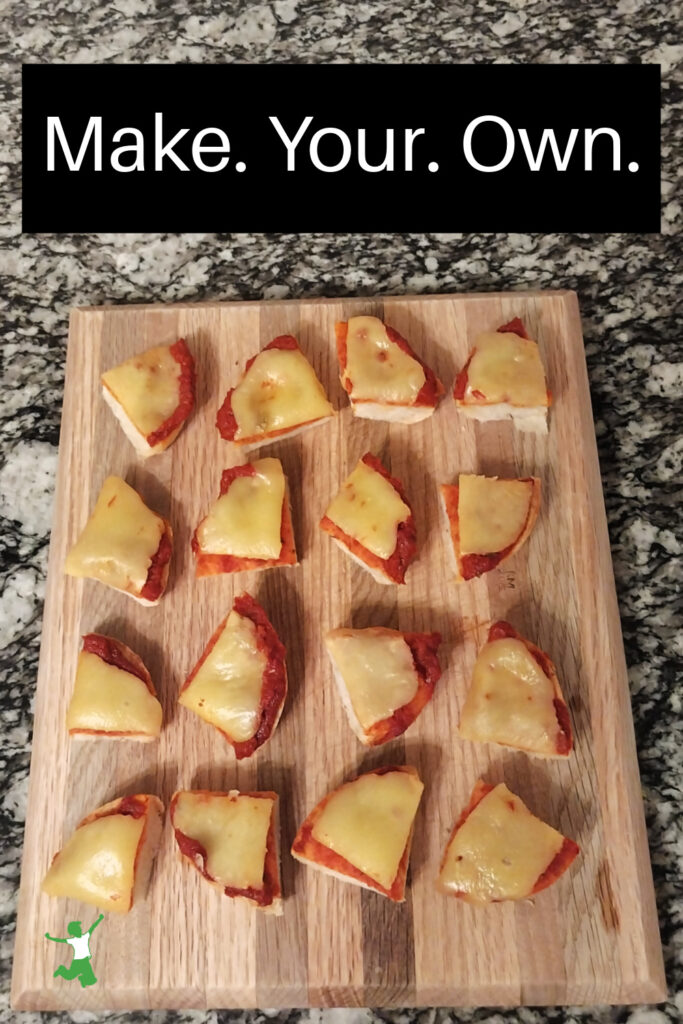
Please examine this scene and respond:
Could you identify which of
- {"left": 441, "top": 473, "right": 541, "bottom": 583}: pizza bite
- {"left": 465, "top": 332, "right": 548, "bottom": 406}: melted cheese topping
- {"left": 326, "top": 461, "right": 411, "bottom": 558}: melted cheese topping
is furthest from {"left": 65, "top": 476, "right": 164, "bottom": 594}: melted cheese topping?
{"left": 465, "top": 332, "right": 548, "bottom": 406}: melted cheese topping

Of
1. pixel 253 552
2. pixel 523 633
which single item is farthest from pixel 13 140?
pixel 523 633

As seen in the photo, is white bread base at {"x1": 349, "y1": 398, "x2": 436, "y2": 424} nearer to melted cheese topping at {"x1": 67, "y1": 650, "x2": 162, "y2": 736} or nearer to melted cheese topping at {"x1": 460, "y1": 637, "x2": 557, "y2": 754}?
melted cheese topping at {"x1": 460, "y1": 637, "x2": 557, "y2": 754}

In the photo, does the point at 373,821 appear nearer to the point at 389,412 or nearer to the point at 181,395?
the point at 389,412

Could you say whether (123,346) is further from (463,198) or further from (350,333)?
(463,198)

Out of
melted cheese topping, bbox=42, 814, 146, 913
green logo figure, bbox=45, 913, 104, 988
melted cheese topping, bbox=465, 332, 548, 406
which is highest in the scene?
melted cheese topping, bbox=465, 332, 548, 406

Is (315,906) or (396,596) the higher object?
(396,596)

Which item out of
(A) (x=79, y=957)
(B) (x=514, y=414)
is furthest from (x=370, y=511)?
(A) (x=79, y=957)
